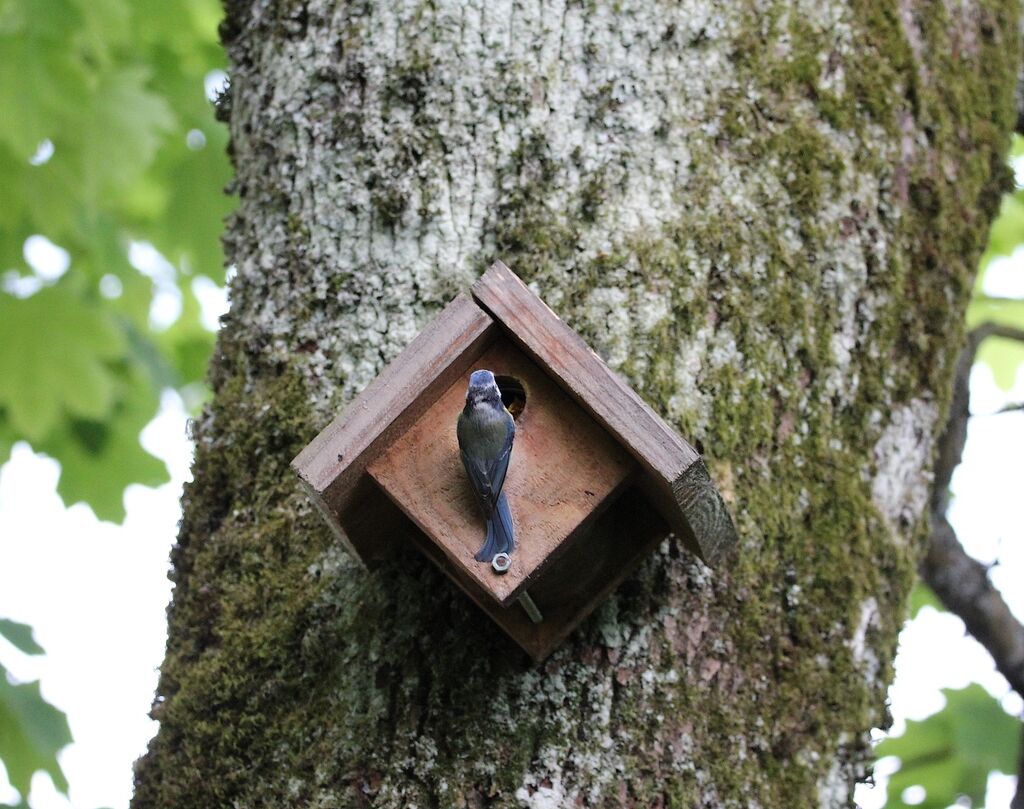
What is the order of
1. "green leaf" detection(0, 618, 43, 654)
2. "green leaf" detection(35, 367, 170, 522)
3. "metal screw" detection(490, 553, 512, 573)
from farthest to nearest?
"green leaf" detection(35, 367, 170, 522), "green leaf" detection(0, 618, 43, 654), "metal screw" detection(490, 553, 512, 573)

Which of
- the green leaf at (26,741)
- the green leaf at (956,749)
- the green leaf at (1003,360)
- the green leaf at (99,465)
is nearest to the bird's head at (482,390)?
the green leaf at (26,741)

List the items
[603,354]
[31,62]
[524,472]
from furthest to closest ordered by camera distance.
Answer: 1. [31,62]
2. [603,354]
3. [524,472]

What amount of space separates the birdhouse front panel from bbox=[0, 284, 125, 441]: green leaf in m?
2.55

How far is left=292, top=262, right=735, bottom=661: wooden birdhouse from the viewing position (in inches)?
49.8

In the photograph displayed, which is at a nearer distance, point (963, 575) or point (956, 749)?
point (963, 575)

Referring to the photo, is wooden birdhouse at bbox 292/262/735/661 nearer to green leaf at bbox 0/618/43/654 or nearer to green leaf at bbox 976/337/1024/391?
green leaf at bbox 0/618/43/654

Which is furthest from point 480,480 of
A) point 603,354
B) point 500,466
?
point 603,354

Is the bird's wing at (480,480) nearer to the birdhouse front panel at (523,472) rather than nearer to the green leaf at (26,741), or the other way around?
the birdhouse front panel at (523,472)

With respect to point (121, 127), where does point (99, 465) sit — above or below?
below

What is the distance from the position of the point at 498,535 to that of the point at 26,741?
2311mm

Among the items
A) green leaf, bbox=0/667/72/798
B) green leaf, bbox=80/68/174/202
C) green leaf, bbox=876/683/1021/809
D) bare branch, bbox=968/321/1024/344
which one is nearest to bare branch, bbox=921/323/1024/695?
bare branch, bbox=968/321/1024/344

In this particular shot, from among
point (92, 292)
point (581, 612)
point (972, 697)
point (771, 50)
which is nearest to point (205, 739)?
point (581, 612)

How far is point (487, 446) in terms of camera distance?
1244 mm

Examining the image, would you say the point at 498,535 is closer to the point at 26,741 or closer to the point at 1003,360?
the point at 26,741
